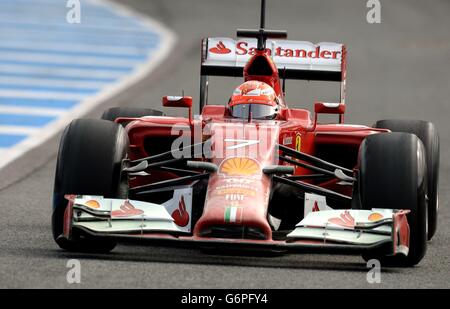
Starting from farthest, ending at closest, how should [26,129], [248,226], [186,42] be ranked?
[186,42]
[26,129]
[248,226]

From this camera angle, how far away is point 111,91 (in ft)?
73.5

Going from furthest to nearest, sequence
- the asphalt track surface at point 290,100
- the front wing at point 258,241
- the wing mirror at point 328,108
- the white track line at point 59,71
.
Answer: the white track line at point 59,71 → the wing mirror at point 328,108 → the front wing at point 258,241 → the asphalt track surface at point 290,100

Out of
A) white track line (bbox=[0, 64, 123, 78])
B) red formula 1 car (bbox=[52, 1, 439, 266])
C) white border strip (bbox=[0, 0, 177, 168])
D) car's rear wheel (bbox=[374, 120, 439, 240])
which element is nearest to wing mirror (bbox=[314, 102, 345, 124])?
red formula 1 car (bbox=[52, 1, 439, 266])

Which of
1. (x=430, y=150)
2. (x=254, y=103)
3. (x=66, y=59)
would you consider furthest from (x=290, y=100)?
(x=254, y=103)

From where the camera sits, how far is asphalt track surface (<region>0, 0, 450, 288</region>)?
29.4 ft

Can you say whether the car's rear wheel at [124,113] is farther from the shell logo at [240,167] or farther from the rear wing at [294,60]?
the shell logo at [240,167]

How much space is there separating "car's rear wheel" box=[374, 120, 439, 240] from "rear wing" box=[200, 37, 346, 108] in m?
1.12

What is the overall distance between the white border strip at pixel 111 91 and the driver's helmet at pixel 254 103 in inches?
178

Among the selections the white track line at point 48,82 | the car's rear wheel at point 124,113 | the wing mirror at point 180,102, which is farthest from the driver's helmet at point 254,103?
Answer: the white track line at point 48,82

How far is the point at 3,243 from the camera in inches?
403

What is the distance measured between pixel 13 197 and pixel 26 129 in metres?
4.93

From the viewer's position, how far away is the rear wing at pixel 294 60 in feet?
42.6
